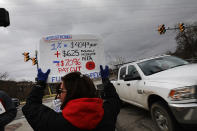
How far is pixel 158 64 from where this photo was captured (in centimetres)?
405

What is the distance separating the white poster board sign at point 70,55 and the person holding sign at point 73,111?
2.38ft

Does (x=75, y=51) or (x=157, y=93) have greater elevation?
(x=75, y=51)

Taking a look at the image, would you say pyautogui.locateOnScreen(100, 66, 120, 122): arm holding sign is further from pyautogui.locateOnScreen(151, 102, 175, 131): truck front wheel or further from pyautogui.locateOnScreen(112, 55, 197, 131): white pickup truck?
pyautogui.locateOnScreen(151, 102, 175, 131): truck front wheel

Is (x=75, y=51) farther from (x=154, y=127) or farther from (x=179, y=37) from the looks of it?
(x=179, y=37)

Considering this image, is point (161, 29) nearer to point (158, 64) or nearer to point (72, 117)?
point (158, 64)

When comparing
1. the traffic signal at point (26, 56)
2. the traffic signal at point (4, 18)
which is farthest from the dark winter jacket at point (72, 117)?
the traffic signal at point (26, 56)

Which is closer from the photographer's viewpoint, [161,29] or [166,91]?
[166,91]

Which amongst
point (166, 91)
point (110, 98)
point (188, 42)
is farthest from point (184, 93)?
point (188, 42)

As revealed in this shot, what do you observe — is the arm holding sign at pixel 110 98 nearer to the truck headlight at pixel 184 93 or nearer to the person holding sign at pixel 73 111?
the person holding sign at pixel 73 111

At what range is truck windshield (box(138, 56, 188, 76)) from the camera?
Result: 3.84 meters

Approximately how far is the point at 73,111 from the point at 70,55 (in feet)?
4.46

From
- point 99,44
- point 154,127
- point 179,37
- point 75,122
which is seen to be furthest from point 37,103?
point 179,37

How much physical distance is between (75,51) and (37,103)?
119 cm

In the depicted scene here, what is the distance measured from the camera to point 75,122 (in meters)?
1.08
